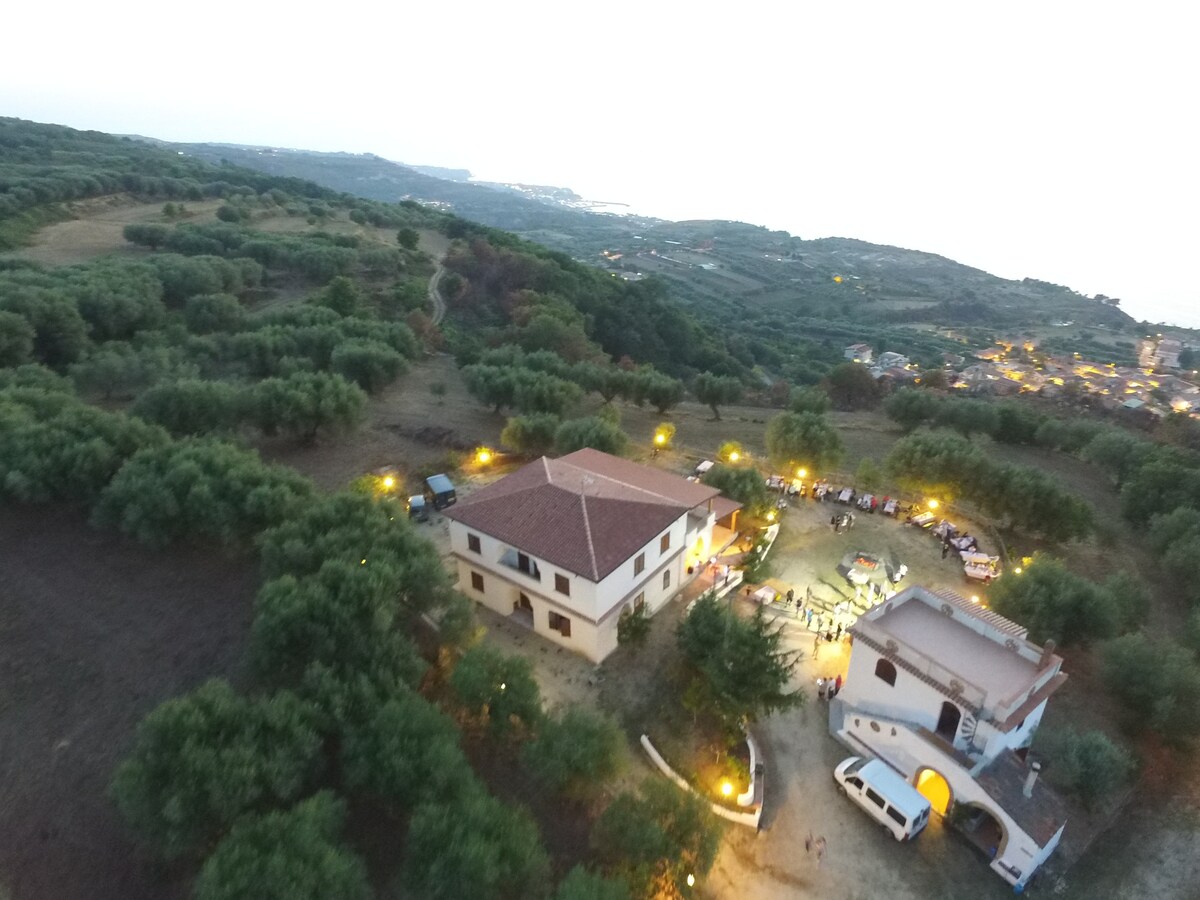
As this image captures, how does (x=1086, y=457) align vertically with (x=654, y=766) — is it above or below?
above

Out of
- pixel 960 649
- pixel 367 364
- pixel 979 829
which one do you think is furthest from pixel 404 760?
pixel 367 364

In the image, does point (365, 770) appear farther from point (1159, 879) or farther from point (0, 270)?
point (0, 270)

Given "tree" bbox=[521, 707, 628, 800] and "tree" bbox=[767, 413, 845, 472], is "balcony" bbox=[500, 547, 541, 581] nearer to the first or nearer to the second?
"tree" bbox=[521, 707, 628, 800]

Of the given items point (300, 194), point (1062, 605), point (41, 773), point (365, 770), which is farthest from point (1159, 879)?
point (300, 194)

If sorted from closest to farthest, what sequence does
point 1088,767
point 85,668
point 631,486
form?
point 1088,767 < point 85,668 < point 631,486

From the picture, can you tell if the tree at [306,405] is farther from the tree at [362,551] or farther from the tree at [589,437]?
the tree at [362,551]

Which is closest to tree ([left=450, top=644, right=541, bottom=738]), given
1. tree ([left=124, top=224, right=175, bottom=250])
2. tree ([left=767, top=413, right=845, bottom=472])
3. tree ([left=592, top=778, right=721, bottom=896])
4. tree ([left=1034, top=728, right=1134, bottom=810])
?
tree ([left=592, top=778, right=721, bottom=896])

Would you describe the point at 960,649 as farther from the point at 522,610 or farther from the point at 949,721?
the point at 522,610
